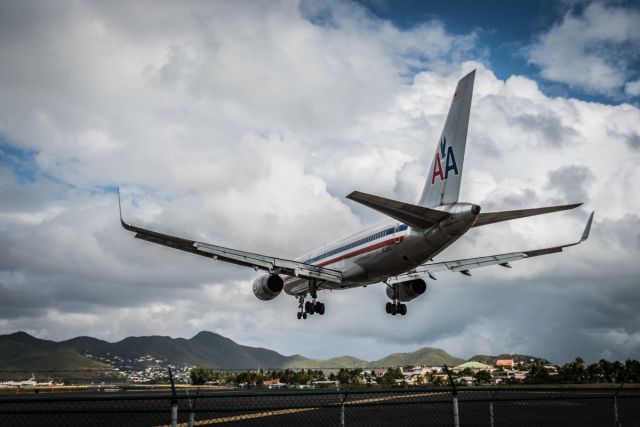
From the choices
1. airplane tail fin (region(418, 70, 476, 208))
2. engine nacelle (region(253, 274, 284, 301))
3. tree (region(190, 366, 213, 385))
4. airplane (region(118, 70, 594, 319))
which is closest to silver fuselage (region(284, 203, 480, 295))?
airplane (region(118, 70, 594, 319))

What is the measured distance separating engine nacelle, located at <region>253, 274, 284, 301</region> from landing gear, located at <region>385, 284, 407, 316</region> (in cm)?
784

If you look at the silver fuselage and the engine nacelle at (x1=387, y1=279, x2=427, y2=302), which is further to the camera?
the engine nacelle at (x1=387, y1=279, x2=427, y2=302)

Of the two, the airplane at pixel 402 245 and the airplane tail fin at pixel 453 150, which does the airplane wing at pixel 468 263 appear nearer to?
the airplane at pixel 402 245

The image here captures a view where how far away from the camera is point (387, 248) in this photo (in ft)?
111

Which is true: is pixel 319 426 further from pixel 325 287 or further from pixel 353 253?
pixel 325 287

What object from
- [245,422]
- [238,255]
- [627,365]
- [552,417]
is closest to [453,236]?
[552,417]

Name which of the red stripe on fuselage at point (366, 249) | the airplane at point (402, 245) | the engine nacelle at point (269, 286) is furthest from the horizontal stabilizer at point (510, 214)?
the engine nacelle at point (269, 286)

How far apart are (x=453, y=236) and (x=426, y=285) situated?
10.5 meters

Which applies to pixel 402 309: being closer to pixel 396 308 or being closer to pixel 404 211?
pixel 396 308

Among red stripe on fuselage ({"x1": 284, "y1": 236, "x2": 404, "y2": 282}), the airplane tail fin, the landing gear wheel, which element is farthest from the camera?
the landing gear wheel

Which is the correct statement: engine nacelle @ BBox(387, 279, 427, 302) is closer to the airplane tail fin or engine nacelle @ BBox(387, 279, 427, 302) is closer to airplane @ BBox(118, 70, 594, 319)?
airplane @ BBox(118, 70, 594, 319)

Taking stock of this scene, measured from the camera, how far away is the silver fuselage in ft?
96.5

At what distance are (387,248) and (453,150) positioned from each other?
646 cm

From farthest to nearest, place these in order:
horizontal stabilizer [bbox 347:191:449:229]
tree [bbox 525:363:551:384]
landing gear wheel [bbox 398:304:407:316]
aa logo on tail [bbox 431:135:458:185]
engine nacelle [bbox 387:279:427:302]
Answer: tree [bbox 525:363:551:384]
landing gear wheel [bbox 398:304:407:316]
engine nacelle [bbox 387:279:427:302]
aa logo on tail [bbox 431:135:458:185]
horizontal stabilizer [bbox 347:191:449:229]
